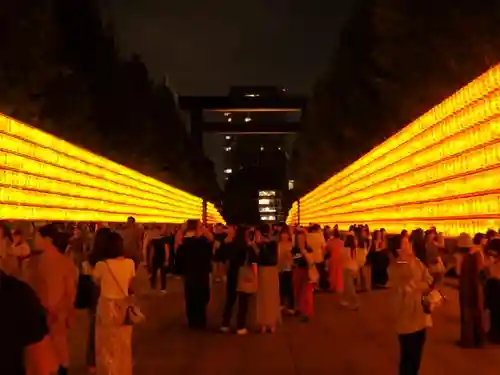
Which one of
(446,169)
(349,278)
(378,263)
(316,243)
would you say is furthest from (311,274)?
(378,263)

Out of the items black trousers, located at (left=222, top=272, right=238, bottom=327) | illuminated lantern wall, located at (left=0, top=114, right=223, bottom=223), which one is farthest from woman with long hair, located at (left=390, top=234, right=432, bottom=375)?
illuminated lantern wall, located at (left=0, top=114, right=223, bottom=223)

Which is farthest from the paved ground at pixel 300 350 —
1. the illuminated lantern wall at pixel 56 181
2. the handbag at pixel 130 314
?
the illuminated lantern wall at pixel 56 181

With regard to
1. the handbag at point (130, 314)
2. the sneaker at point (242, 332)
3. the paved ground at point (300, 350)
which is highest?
the handbag at point (130, 314)

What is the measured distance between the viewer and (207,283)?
48.5 ft

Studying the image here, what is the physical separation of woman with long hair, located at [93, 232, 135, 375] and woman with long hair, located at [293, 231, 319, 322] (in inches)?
307

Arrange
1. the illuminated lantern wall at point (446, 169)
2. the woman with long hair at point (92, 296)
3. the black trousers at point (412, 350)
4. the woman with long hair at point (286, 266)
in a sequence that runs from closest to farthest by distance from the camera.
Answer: the black trousers at point (412, 350) → the woman with long hair at point (92, 296) → the woman with long hair at point (286, 266) → the illuminated lantern wall at point (446, 169)

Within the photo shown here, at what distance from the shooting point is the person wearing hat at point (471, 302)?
1235 centimetres

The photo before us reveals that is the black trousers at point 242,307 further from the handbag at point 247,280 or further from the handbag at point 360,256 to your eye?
the handbag at point 360,256

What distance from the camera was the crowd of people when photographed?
637cm

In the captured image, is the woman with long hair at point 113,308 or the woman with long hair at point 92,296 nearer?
the woman with long hair at point 113,308

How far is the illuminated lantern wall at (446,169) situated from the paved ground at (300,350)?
9.78 ft

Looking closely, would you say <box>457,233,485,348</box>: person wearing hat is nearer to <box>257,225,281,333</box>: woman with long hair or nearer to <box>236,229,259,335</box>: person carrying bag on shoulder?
<box>257,225,281,333</box>: woman with long hair

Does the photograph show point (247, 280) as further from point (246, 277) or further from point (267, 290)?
point (267, 290)

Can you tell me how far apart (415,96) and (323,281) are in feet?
28.7
